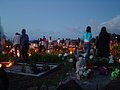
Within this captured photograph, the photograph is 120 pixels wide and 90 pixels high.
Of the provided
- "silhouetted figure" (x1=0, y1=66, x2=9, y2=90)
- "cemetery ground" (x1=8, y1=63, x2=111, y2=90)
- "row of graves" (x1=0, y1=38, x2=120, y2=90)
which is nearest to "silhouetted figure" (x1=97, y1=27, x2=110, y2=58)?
"row of graves" (x1=0, y1=38, x2=120, y2=90)

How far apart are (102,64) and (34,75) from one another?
17.2 feet

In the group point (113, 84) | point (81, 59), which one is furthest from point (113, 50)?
point (113, 84)

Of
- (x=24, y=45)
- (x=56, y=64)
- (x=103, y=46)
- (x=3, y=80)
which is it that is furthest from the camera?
(x=103, y=46)

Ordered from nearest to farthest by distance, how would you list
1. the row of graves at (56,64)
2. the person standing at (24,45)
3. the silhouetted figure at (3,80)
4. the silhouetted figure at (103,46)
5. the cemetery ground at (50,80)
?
the silhouetted figure at (3,80) < the cemetery ground at (50,80) < the row of graves at (56,64) < the person standing at (24,45) < the silhouetted figure at (103,46)

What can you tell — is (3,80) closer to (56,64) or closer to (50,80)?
(50,80)

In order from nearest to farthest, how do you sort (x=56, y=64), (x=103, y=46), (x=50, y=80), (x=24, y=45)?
(x=50, y=80) → (x=56, y=64) → (x=24, y=45) → (x=103, y=46)

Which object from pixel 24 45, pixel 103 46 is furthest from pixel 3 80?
pixel 103 46

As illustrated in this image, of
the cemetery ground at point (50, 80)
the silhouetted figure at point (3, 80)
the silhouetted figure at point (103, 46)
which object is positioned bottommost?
the cemetery ground at point (50, 80)

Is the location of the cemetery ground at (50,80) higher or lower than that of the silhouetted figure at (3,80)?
lower

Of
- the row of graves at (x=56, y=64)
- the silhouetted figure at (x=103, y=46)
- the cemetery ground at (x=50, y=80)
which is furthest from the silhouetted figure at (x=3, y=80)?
the silhouetted figure at (x=103, y=46)

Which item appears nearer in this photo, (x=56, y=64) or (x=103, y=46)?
(x=56, y=64)

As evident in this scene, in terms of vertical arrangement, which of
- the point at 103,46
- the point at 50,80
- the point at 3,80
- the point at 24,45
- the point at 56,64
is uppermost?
the point at 24,45

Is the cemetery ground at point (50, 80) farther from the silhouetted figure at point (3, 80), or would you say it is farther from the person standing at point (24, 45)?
the person standing at point (24, 45)

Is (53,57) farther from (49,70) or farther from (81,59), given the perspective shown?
(81,59)
